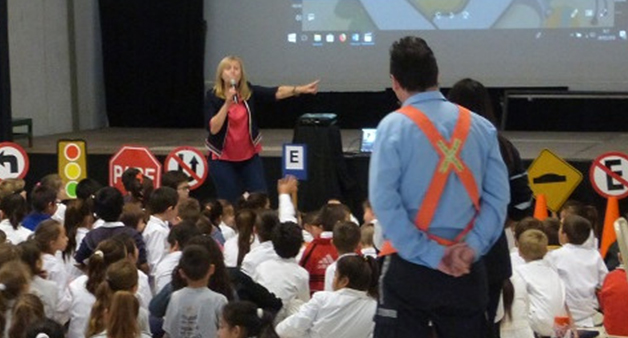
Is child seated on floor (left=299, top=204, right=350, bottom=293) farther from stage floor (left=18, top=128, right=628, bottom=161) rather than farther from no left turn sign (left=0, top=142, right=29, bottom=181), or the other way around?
stage floor (left=18, top=128, right=628, bottom=161)

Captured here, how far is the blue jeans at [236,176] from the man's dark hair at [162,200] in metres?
2.73

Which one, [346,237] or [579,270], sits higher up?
[346,237]

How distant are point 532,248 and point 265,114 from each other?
962 centimetres

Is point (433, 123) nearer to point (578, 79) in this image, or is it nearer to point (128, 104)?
point (578, 79)

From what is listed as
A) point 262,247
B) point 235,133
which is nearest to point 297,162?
point 235,133

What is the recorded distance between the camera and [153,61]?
16.2 meters

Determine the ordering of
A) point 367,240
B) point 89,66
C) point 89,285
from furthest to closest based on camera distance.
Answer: point 89,66, point 367,240, point 89,285

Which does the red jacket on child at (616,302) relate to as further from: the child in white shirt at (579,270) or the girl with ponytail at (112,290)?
the girl with ponytail at (112,290)

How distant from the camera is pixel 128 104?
16.4 meters

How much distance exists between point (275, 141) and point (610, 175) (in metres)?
5.02

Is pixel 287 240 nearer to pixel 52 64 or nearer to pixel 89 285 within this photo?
pixel 89 285

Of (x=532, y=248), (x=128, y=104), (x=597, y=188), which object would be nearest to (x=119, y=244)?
(x=532, y=248)

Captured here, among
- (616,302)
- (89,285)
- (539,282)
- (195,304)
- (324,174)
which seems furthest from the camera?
(324,174)

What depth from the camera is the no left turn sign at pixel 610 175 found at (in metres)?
9.62
